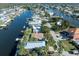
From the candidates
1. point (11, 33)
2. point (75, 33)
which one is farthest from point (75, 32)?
point (11, 33)

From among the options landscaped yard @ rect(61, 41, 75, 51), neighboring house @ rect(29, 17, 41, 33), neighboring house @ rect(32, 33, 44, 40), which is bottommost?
landscaped yard @ rect(61, 41, 75, 51)

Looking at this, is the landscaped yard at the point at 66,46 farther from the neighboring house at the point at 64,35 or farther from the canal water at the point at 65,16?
the canal water at the point at 65,16

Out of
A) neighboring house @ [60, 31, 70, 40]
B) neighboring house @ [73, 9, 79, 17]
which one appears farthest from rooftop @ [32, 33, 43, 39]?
neighboring house @ [73, 9, 79, 17]

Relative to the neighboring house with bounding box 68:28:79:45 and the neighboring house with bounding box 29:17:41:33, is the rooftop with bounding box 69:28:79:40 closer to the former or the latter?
Result: the neighboring house with bounding box 68:28:79:45

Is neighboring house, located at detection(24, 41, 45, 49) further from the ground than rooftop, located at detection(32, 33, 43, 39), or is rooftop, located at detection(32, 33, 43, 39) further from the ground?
rooftop, located at detection(32, 33, 43, 39)

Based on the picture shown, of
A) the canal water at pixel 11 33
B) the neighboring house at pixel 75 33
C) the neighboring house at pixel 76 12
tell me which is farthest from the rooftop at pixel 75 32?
the canal water at pixel 11 33

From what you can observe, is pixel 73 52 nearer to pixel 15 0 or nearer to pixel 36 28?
pixel 36 28

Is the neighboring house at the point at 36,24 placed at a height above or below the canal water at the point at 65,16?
below

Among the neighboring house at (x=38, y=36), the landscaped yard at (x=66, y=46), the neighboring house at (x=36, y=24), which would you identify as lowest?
the landscaped yard at (x=66, y=46)

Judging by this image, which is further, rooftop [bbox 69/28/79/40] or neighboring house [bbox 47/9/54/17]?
neighboring house [bbox 47/9/54/17]
